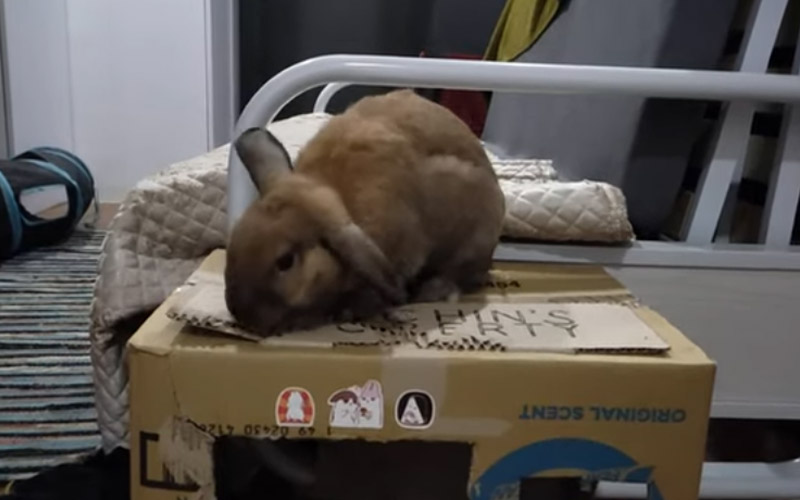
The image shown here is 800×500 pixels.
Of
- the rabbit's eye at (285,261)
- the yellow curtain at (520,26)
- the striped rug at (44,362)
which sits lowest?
the striped rug at (44,362)

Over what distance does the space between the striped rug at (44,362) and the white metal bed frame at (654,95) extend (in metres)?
0.53

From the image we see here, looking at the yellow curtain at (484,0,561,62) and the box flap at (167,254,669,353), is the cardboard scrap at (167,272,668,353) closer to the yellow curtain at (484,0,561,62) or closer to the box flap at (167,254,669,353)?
the box flap at (167,254,669,353)

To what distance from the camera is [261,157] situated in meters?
0.78

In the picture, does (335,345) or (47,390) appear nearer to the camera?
(335,345)

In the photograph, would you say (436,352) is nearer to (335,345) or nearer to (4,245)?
(335,345)

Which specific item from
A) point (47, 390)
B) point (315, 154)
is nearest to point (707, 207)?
point (315, 154)

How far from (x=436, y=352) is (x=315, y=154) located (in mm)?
253

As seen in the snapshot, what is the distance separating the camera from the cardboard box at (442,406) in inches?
25.4

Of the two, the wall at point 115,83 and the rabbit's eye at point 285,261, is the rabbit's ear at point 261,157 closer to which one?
the rabbit's eye at point 285,261

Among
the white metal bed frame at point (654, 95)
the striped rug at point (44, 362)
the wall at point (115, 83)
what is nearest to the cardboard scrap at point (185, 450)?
the white metal bed frame at point (654, 95)

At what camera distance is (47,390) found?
4.38 ft

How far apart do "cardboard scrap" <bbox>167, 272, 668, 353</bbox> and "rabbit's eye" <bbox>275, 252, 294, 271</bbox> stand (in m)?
0.06

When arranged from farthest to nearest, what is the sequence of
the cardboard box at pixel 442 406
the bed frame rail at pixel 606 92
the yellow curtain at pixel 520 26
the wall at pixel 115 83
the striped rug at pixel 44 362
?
the wall at pixel 115 83, the yellow curtain at pixel 520 26, the striped rug at pixel 44 362, the bed frame rail at pixel 606 92, the cardboard box at pixel 442 406

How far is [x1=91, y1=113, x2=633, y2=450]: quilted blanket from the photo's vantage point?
945mm
